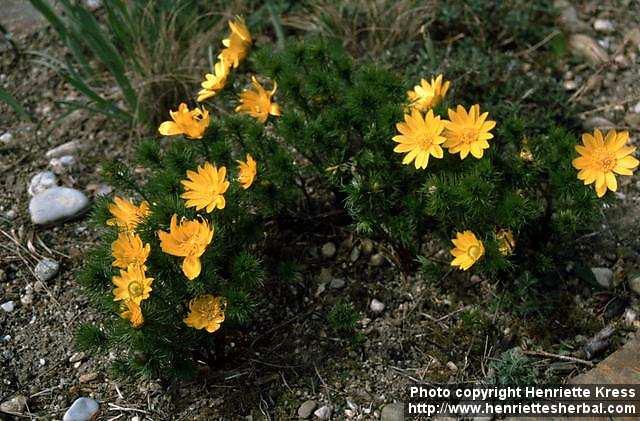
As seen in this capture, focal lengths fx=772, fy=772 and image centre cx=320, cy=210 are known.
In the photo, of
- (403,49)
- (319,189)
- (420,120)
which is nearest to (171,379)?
(319,189)

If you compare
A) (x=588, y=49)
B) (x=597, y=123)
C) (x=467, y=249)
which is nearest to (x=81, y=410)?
(x=467, y=249)

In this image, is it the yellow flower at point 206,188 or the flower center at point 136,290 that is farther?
the yellow flower at point 206,188

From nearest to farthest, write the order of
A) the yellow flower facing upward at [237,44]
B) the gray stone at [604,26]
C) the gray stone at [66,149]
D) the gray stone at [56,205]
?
the yellow flower facing upward at [237,44] → the gray stone at [56,205] → the gray stone at [66,149] → the gray stone at [604,26]

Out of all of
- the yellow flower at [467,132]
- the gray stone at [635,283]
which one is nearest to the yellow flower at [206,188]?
the yellow flower at [467,132]

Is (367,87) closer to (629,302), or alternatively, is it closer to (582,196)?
(582,196)

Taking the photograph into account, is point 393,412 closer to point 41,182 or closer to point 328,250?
point 328,250

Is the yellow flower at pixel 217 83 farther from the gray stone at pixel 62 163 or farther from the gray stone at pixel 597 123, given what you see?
the gray stone at pixel 597 123
